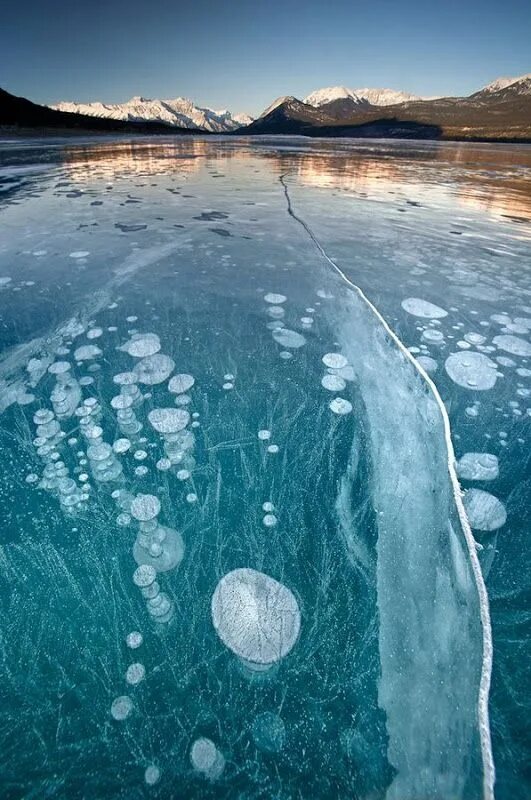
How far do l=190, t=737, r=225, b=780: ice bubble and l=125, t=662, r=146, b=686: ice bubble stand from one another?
0.21 m

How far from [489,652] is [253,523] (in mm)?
783

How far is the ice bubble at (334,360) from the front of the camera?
7.45 feet

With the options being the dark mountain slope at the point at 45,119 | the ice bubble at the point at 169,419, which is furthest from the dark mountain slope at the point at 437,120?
the ice bubble at the point at 169,419

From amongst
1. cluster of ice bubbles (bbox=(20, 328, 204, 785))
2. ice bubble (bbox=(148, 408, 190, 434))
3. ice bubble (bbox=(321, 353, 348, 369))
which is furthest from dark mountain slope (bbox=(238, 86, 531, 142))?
ice bubble (bbox=(148, 408, 190, 434))

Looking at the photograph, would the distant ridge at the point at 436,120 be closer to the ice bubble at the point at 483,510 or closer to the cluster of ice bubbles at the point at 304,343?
the cluster of ice bubbles at the point at 304,343

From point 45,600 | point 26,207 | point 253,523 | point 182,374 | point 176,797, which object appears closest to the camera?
point 176,797

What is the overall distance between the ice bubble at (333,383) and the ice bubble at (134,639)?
1441 mm

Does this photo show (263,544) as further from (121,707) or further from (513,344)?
(513,344)

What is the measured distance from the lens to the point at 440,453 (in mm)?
1636

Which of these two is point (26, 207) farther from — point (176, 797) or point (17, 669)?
point (176, 797)

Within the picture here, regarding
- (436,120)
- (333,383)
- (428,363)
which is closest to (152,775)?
(333,383)

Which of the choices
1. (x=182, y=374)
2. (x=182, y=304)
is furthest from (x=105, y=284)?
(x=182, y=374)

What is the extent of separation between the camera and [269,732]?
36.2 inches

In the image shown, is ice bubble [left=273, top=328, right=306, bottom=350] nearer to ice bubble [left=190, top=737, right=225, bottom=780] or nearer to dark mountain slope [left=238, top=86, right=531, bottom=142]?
ice bubble [left=190, top=737, right=225, bottom=780]
